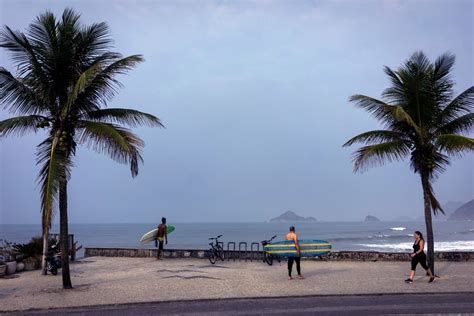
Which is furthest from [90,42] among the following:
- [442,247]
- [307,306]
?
[442,247]

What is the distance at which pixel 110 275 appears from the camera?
18.3 m

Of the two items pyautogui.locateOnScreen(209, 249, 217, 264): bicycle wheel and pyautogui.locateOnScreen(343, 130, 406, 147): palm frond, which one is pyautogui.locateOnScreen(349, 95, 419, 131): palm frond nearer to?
pyautogui.locateOnScreen(343, 130, 406, 147): palm frond

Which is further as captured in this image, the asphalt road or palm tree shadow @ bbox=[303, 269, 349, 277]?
palm tree shadow @ bbox=[303, 269, 349, 277]

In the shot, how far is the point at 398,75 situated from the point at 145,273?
1223cm

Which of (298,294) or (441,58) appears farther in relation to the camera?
(441,58)

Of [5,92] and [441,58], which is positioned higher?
[441,58]

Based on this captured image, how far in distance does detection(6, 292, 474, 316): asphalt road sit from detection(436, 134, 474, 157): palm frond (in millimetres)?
5322

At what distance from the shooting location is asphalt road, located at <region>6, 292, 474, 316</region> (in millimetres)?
10898

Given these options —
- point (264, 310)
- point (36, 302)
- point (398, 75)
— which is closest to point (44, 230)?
point (36, 302)

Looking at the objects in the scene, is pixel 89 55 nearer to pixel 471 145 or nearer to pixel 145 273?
pixel 145 273

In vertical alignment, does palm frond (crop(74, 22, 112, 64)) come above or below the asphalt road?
above

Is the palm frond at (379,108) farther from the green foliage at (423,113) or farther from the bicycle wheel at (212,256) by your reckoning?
the bicycle wheel at (212,256)

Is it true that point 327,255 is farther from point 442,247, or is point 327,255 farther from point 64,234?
point 442,247

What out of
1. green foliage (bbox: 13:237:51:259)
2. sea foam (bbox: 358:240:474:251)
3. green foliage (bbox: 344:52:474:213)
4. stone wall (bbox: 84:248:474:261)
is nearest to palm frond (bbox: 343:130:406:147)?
green foliage (bbox: 344:52:474:213)
